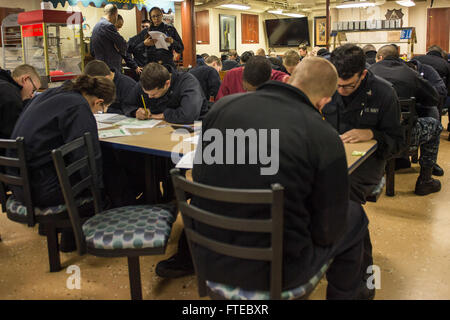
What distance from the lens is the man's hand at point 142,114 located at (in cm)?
341

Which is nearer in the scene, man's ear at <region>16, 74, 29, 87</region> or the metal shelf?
man's ear at <region>16, 74, 29, 87</region>

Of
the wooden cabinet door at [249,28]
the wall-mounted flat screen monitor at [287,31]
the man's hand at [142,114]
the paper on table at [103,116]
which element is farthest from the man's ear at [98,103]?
the wall-mounted flat screen monitor at [287,31]

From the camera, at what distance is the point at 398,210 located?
11.6ft

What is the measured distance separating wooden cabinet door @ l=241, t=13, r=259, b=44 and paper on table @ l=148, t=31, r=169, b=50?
10286 mm

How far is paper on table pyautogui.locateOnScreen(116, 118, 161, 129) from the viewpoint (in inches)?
123

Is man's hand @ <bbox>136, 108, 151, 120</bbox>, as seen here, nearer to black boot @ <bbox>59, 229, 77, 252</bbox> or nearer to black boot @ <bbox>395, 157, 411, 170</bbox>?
black boot @ <bbox>59, 229, 77, 252</bbox>

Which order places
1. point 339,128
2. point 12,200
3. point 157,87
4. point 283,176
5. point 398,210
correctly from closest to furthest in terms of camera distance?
point 283,176 < point 12,200 < point 339,128 < point 157,87 < point 398,210

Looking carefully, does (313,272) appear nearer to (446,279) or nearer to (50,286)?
(446,279)

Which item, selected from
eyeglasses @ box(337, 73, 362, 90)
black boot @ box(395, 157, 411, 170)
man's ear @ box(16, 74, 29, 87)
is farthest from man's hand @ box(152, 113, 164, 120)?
black boot @ box(395, 157, 411, 170)

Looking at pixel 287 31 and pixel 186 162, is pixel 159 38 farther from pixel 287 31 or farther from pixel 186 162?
pixel 287 31

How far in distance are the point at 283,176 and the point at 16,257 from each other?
225 cm

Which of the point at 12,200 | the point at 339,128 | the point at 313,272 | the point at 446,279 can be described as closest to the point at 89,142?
the point at 12,200

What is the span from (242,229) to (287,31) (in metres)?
15.4
